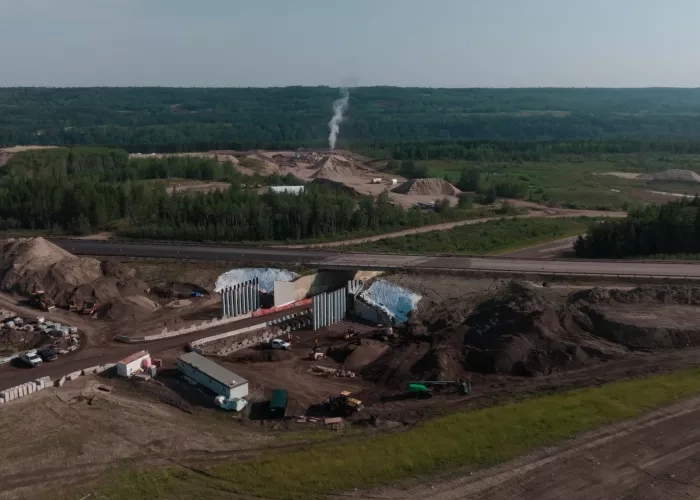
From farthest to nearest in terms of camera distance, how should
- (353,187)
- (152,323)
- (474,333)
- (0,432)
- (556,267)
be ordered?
(353,187), (556,267), (152,323), (474,333), (0,432)

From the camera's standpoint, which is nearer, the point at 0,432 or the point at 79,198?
the point at 0,432

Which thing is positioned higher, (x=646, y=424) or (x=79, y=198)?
(x=79, y=198)

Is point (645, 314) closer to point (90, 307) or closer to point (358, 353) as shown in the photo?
point (358, 353)

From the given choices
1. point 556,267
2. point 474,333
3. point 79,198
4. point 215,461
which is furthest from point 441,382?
point 79,198

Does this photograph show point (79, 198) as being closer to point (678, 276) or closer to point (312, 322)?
point (312, 322)

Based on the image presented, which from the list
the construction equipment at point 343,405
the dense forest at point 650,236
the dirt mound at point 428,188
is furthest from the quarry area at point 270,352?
the dirt mound at point 428,188

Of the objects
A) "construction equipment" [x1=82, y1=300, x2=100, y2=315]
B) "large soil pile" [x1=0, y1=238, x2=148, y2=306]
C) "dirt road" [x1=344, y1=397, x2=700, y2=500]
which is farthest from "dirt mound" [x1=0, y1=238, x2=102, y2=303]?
"dirt road" [x1=344, y1=397, x2=700, y2=500]

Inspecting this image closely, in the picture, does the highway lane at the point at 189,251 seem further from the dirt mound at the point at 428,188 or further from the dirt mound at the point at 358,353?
the dirt mound at the point at 428,188
